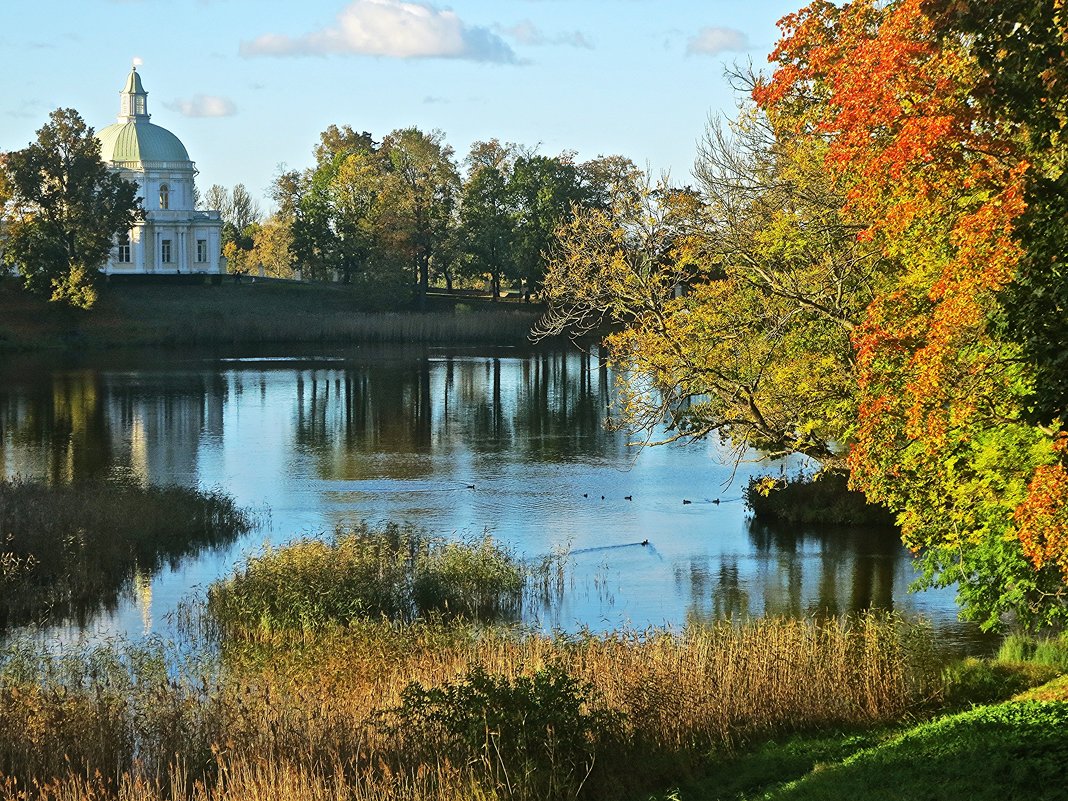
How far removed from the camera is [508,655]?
1440 centimetres

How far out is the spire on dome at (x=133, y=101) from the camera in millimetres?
98750

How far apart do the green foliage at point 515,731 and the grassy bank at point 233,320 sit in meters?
63.4

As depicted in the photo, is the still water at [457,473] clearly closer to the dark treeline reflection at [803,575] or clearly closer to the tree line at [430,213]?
the dark treeline reflection at [803,575]

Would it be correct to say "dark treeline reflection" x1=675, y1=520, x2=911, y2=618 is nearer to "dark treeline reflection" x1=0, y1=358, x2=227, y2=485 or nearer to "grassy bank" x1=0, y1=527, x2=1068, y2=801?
"grassy bank" x1=0, y1=527, x2=1068, y2=801

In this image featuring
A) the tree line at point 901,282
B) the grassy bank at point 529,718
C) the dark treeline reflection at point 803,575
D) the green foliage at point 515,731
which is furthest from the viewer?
the dark treeline reflection at point 803,575

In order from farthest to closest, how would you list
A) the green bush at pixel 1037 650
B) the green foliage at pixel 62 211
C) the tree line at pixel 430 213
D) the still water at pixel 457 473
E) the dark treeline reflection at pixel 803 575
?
1. the tree line at pixel 430 213
2. the green foliage at pixel 62 211
3. the still water at pixel 457 473
4. the dark treeline reflection at pixel 803 575
5. the green bush at pixel 1037 650

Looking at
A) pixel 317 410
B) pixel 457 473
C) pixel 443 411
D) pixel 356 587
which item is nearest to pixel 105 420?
pixel 317 410

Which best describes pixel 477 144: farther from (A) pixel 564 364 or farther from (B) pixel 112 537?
(B) pixel 112 537

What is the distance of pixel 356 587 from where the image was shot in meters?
20.6

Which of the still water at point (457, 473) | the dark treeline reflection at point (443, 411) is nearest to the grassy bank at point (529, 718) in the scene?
the still water at point (457, 473)

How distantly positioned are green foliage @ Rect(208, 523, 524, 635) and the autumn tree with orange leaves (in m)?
7.34

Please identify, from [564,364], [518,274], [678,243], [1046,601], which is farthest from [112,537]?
[518,274]

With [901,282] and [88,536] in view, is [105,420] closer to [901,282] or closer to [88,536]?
[88,536]

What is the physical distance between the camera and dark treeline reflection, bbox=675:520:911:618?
2158 centimetres
